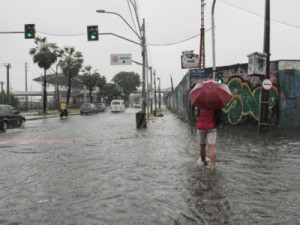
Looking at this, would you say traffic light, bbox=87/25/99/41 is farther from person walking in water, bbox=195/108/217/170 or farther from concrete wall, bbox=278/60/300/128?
person walking in water, bbox=195/108/217/170

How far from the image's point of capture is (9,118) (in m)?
15.8

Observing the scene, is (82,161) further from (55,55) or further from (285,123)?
(55,55)

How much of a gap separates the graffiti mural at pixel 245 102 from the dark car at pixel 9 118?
11.7 metres

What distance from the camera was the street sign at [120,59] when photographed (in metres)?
20.2

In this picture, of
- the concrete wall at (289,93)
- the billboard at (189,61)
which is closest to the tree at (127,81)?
the billboard at (189,61)

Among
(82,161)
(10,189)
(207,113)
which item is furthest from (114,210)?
(82,161)

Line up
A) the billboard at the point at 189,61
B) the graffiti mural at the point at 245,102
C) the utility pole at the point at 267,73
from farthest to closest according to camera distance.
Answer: the billboard at the point at 189,61, the graffiti mural at the point at 245,102, the utility pole at the point at 267,73

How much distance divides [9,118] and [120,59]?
26.9ft

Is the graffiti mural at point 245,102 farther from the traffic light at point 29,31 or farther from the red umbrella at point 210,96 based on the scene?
the traffic light at point 29,31

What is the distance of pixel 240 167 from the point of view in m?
6.38

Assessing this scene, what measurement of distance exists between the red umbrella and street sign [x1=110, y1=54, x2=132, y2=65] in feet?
48.5

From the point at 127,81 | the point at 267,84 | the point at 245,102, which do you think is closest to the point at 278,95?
the point at 245,102

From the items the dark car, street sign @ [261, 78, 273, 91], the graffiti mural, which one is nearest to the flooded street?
street sign @ [261, 78, 273, 91]

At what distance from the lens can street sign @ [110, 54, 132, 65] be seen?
795 inches
